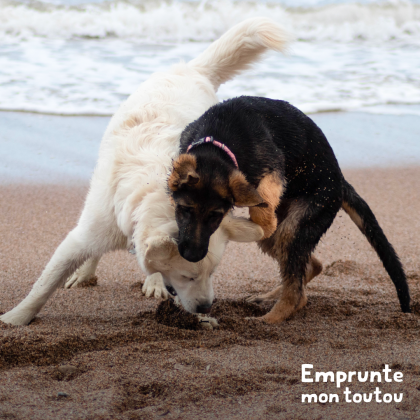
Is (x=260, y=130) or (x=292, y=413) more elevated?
(x=260, y=130)

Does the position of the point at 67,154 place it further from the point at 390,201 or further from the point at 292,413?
the point at 292,413

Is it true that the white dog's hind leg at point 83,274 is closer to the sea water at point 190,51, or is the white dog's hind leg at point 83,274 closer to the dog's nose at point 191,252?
the dog's nose at point 191,252

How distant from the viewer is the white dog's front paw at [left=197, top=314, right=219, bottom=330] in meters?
3.67

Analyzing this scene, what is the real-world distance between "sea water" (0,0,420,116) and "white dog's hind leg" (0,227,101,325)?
15.7 feet

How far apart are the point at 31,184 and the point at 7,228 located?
1.11 meters

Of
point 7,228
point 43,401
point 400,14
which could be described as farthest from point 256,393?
point 400,14

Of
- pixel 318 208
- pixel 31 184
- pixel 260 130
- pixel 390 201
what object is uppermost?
pixel 260 130

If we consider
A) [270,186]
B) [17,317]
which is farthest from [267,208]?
[17,317]

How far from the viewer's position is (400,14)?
16.2 meters

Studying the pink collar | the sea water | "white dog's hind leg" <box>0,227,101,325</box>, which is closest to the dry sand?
"white dog's hind leg" <box>0,227,101,325</box>

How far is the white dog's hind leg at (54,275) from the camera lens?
3689 mm

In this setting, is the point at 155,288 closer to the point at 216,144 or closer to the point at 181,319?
the point at 181,319

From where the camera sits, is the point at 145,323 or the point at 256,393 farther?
the point at 145,323

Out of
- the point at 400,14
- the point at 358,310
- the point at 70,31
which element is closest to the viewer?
the point at 358,310
